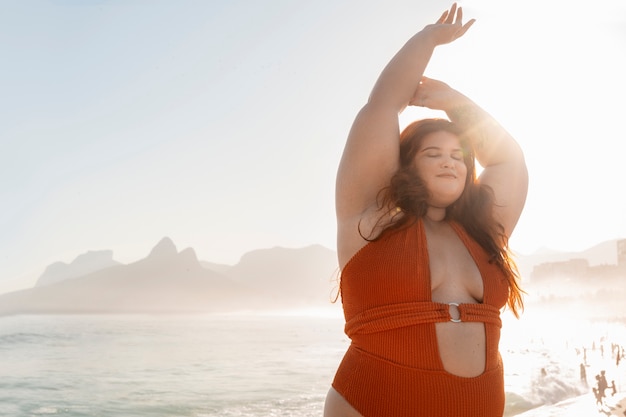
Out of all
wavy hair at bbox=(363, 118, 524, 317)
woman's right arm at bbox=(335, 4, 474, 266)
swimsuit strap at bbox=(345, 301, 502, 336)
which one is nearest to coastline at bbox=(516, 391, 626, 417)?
wavy hair at bbox=(363, 118, 524, 317)

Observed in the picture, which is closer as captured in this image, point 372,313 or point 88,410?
point 372,313

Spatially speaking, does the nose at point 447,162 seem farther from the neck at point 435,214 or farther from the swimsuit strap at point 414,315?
the swimsuit strap at point 414,315

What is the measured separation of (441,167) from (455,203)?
228 mm

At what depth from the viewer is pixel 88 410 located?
1099 inches

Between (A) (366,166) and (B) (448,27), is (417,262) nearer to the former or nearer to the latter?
(A) (366,166)

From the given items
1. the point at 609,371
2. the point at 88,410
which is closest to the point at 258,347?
the point at 88,410

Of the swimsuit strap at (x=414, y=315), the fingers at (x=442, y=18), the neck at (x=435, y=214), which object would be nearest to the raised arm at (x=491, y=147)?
the neck at (x=435, y=214)

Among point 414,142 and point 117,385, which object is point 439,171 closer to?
point 414,142

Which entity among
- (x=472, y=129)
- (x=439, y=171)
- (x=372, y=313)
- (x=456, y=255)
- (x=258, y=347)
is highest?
(x=472, y=129)

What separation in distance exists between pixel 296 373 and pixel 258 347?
25.1 meters

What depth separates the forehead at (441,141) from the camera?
9.24ft

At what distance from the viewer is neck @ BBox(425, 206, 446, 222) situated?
2861mm

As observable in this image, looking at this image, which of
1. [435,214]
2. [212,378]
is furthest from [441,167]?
[212,378]

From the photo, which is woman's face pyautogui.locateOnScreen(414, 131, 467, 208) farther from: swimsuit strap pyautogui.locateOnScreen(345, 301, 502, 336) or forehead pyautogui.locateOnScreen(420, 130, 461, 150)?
swimsuit strap pyautogui.locateOnScreen(345, 301, 502, 336)
